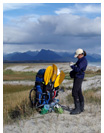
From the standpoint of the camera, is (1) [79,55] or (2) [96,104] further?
(2) [96,104]

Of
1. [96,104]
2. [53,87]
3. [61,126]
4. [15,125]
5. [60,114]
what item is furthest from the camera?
[96,104]

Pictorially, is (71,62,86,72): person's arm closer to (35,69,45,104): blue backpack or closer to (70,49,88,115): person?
(70,49,88,115): person

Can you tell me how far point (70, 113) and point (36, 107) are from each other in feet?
3.45

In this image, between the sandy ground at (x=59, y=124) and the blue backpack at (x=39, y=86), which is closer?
the sandy ground at (x=59, y=124)

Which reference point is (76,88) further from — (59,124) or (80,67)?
(59,124)

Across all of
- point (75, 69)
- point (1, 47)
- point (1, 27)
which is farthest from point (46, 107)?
point (1, 27)

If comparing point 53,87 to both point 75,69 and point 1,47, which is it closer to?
point 75,69

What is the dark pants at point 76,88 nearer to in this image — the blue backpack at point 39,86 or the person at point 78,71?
the person at point 78,71

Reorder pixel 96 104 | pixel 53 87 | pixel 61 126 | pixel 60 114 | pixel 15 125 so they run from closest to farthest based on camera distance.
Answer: pixel 61 126, pixel 15 125, pixel 60 114, pixel 53 87, pixel 96 104

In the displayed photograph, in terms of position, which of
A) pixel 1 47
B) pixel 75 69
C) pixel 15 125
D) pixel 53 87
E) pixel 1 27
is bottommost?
pixel 15 125

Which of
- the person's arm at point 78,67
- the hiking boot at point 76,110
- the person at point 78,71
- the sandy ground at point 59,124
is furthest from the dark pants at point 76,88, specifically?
the sandy ground at point 59,124

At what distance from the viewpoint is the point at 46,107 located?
7.07 meters

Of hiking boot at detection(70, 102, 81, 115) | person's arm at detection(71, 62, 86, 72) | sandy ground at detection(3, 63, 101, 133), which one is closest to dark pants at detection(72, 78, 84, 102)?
hiking boot at detection(70, 102, 81, 115)

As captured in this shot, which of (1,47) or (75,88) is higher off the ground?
(1,47)
